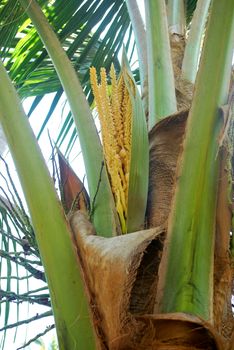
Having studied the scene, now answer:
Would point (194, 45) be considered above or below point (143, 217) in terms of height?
above

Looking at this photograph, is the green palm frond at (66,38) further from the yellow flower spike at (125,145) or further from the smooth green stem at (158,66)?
the yellow flower spike at (125,145)

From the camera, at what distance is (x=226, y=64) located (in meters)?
1.03

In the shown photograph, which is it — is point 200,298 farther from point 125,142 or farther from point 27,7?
point 27,7

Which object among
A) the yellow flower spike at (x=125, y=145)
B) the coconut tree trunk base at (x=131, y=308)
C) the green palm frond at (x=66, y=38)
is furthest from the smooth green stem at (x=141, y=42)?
the coconut tree trunk base at (x=131, y=308)

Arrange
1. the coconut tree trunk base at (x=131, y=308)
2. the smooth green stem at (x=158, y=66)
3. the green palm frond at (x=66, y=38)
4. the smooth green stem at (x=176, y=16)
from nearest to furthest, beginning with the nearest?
the coconut tree trunk base at (x=131, y=308), the smooth green stem at (x=158, y=66), the smooth green stem at (x=176, y=16), the green palm frond at (x=66, y=38)

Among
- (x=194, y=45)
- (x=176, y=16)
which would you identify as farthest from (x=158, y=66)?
(x=176, y=16)

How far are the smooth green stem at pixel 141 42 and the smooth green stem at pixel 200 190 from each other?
0.45 meters

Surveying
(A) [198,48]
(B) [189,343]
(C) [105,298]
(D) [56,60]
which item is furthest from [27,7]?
(B) [189,343]

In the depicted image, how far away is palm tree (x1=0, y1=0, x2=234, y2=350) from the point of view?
2.92ft

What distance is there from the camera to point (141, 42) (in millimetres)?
1695

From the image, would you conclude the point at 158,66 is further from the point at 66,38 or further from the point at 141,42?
the point at 66,38

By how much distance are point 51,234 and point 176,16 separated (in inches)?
39.8

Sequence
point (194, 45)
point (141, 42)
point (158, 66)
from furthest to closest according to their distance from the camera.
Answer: point (141, 42), point (194, 45), point (158, 66)

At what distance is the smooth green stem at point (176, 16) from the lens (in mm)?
1684
